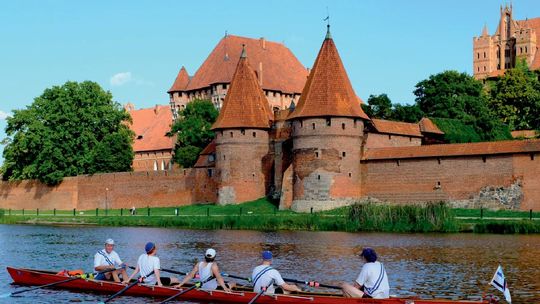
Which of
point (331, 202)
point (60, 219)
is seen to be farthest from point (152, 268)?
point (60, 219)

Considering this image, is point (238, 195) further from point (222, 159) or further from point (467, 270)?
point (467, 270)

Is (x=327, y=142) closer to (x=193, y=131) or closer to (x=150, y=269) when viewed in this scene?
(x=193, y=131)

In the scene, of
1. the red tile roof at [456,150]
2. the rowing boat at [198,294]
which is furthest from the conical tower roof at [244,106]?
the rowing boat at [198,294]

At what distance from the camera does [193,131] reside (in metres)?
64.8

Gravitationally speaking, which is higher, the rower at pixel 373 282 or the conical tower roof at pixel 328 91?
the conical tower roof at pixel 328 91

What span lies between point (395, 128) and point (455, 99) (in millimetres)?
12655

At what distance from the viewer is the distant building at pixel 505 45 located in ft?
346

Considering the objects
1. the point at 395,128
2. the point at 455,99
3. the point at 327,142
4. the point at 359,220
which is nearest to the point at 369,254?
the point at 359,220

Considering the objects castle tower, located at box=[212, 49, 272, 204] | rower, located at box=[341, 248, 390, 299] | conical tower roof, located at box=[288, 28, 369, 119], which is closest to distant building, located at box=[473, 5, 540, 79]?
castle tower, located at box=[212, 49, 272, 204]

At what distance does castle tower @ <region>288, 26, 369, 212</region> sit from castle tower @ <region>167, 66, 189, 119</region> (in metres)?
29.1

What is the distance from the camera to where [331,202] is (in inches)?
1838

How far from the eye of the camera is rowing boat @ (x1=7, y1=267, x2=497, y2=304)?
1662 cm

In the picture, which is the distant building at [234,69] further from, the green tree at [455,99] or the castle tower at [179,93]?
the green tree at [455,99]

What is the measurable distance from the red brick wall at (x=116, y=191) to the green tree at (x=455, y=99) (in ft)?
57.0
